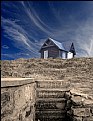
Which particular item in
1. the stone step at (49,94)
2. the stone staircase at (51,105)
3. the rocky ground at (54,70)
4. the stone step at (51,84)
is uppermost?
the rocky ground at (54,70)

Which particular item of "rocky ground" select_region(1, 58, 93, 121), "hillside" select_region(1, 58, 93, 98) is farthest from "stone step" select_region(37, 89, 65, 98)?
"hillside" select_region(1, 58, 93, 98)

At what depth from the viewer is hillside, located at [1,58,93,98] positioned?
29.9 feet

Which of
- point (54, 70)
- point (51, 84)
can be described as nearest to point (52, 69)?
point (54, 70)

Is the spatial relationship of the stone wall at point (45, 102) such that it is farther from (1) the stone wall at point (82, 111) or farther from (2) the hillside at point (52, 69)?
(2) the hillside at point (52, 69)

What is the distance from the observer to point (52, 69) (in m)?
9.84

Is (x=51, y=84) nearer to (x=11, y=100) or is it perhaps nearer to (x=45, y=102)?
(x=45, y=102)

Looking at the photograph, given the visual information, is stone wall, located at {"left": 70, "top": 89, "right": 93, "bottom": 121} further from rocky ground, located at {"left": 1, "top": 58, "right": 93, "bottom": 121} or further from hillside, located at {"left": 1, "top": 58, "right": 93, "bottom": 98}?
hillside, located at {"left": 1, "top": 58, "right": 93, "bottom": 98}

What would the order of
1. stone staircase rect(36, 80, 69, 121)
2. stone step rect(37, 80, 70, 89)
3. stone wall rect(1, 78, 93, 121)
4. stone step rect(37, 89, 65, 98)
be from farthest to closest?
stone step rect(37, 80, 70, 89) → stone step rect(37, 89, 65, 98) → stone staircase rect(36, 80, 69, 121) → stone wall rect(1, 78, 93, 121)

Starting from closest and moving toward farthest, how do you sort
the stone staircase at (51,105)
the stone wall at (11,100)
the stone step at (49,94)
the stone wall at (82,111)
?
1. the stone wall at (11,100)
2. the stone wall at (82,111)
3. the stone staircase at (51,105)
4. the stone step at (49,94)

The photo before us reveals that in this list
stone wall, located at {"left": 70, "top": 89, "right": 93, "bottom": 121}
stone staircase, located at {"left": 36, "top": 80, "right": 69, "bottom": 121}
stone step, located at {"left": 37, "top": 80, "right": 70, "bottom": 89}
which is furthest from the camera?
stone step, located at {"left": 37, "top": 80, "right": 70, "bottom": 89}

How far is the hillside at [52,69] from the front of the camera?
359 inches

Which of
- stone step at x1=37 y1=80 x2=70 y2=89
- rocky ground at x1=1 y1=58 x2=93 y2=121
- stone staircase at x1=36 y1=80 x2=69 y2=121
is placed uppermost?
rocky ground at x1=1 y1=58 x2=93 y2=121

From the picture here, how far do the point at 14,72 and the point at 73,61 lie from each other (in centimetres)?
401

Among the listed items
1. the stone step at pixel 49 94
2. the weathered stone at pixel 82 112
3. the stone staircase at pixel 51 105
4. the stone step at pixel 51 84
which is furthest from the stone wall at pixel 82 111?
the stone step at pixel 51 84
